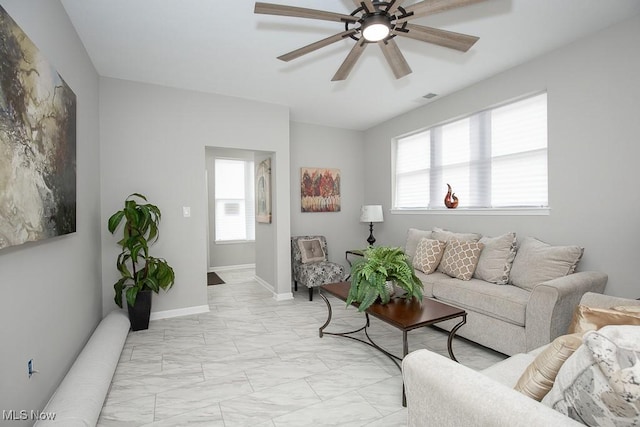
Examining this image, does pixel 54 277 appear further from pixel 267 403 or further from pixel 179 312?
pixel 179 312

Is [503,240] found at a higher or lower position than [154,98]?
lower

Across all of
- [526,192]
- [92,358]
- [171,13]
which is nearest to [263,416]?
[92,358]

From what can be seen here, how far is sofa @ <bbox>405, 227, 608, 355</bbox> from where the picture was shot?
7.53 ft

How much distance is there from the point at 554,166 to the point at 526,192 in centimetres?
40

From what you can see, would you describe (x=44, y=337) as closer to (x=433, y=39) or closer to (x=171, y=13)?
(x=171, y=13)

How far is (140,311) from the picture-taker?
128 inches

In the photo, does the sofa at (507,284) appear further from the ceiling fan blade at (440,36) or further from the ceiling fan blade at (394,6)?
the ceiling fan blade at (394,6)

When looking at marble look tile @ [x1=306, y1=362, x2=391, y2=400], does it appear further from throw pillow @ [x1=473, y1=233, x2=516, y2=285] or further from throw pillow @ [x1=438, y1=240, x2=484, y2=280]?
throw pillow @ [x1=473, y1=233, x2=516, y2=285]

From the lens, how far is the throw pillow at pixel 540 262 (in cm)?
261

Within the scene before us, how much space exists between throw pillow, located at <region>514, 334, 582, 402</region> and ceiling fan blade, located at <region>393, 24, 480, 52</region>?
71.3 inches

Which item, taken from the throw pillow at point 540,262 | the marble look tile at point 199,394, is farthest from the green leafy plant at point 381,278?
the throw pillow at point 540,262

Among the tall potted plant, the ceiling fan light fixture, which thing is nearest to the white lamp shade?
the tall potted plant

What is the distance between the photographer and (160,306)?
368 centimetres

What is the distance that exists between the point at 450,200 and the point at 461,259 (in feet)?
3.35
